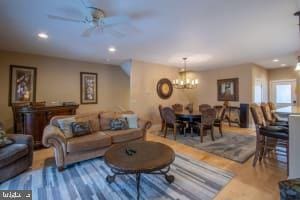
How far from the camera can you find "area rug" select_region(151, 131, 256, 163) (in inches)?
137

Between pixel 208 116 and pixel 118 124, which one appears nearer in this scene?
pixel 118 124

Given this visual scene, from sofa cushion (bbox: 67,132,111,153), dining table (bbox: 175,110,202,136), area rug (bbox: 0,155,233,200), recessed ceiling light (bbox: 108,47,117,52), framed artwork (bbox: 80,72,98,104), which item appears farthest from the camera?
framed artwork (bbox: 80,72,98,104)

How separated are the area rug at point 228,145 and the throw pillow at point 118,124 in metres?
1.69

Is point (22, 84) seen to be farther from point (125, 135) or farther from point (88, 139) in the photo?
point (125, 135)

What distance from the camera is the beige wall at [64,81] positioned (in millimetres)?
4441

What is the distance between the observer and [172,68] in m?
7.09

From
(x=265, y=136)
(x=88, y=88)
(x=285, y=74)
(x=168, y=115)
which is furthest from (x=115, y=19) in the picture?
(x=285, y=74)

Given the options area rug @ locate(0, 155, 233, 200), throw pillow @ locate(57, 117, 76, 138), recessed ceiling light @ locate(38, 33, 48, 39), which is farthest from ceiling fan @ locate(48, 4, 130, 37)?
area rug @ locate(0, 155, 233, 200)

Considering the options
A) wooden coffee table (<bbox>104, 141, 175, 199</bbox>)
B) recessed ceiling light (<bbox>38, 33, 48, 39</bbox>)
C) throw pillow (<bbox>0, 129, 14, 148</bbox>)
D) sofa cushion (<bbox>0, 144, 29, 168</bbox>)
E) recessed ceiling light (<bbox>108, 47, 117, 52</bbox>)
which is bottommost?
sofa cushion (<bbox>0, 144, 29, 168</bbox>)

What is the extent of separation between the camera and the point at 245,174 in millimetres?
2676

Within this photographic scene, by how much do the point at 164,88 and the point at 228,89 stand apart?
277 cm

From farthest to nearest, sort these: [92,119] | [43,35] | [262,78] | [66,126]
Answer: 1. [262,78]
2. [92,119]
3. [43,35]
4. [66,126]

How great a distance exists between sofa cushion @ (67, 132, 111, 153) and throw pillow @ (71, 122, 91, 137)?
0.37ft

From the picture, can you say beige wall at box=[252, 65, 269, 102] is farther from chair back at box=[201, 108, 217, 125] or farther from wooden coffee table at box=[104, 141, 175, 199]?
wooden coffee table at box=[104, 141, 175, 199]
